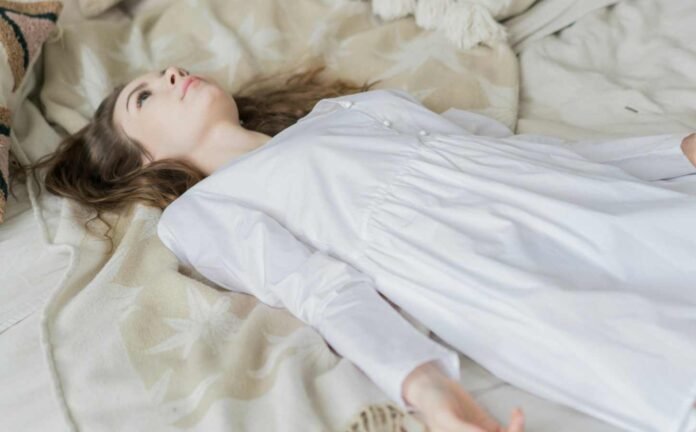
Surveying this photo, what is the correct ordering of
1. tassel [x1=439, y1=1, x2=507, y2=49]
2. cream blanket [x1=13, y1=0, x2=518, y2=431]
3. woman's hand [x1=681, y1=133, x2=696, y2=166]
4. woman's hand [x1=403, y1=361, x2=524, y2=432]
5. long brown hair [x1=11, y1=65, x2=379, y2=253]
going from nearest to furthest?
woman's hand [x1=403, y1=361, x2=524, y2=432] < cream blanket [x1=13, y1=0, x2=518, y2=431] < woman's hand [x1=681, y1=133, x2=696, y2=166] < long brown hair [x1=11, y1=65, x2=379, y2=253] < tassel [x1=439, y1=1, x2=507, y2=49]

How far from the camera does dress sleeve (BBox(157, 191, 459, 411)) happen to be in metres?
0.81

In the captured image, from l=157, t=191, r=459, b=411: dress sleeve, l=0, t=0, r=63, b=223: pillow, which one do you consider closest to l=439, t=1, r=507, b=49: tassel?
l=157, t=191, r=459, b=411: dress sleeve

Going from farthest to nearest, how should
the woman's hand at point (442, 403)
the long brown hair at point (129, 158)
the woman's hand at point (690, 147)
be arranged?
the long brown hair at point (129, 158)
the woman's hand at point (690, 147)
the woman's hand at point (442, 403)

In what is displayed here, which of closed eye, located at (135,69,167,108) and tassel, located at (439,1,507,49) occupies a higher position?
tassel, located at (439,1,507,49)

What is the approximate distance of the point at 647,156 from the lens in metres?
1.07

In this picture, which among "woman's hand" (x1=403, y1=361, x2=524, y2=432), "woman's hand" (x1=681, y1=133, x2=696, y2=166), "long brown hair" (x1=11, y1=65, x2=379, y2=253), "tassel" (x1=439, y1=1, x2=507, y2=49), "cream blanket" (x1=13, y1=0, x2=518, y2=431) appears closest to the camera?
"woman's hand" (x1=403, y1=361, x2=524, y2=432)

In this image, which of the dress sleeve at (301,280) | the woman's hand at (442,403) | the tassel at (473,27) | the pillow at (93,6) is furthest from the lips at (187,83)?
the woman's hand at (442,403)

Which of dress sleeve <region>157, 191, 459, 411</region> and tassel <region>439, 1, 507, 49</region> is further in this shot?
tassel <region>439, 1, 507, 49</region>

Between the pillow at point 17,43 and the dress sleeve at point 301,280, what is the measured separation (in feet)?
1.30

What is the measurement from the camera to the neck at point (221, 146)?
128cm

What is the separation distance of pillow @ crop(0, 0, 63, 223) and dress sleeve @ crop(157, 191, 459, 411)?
39 cm

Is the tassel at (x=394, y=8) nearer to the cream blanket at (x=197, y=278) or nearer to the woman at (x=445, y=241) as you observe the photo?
the cream blanket at (x=197, y=278)

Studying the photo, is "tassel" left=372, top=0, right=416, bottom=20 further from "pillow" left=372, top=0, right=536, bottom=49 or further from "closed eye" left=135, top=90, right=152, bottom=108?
"closed eye" left=135, top=90, right=152, bottom=108

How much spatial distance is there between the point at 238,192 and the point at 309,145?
128mm
